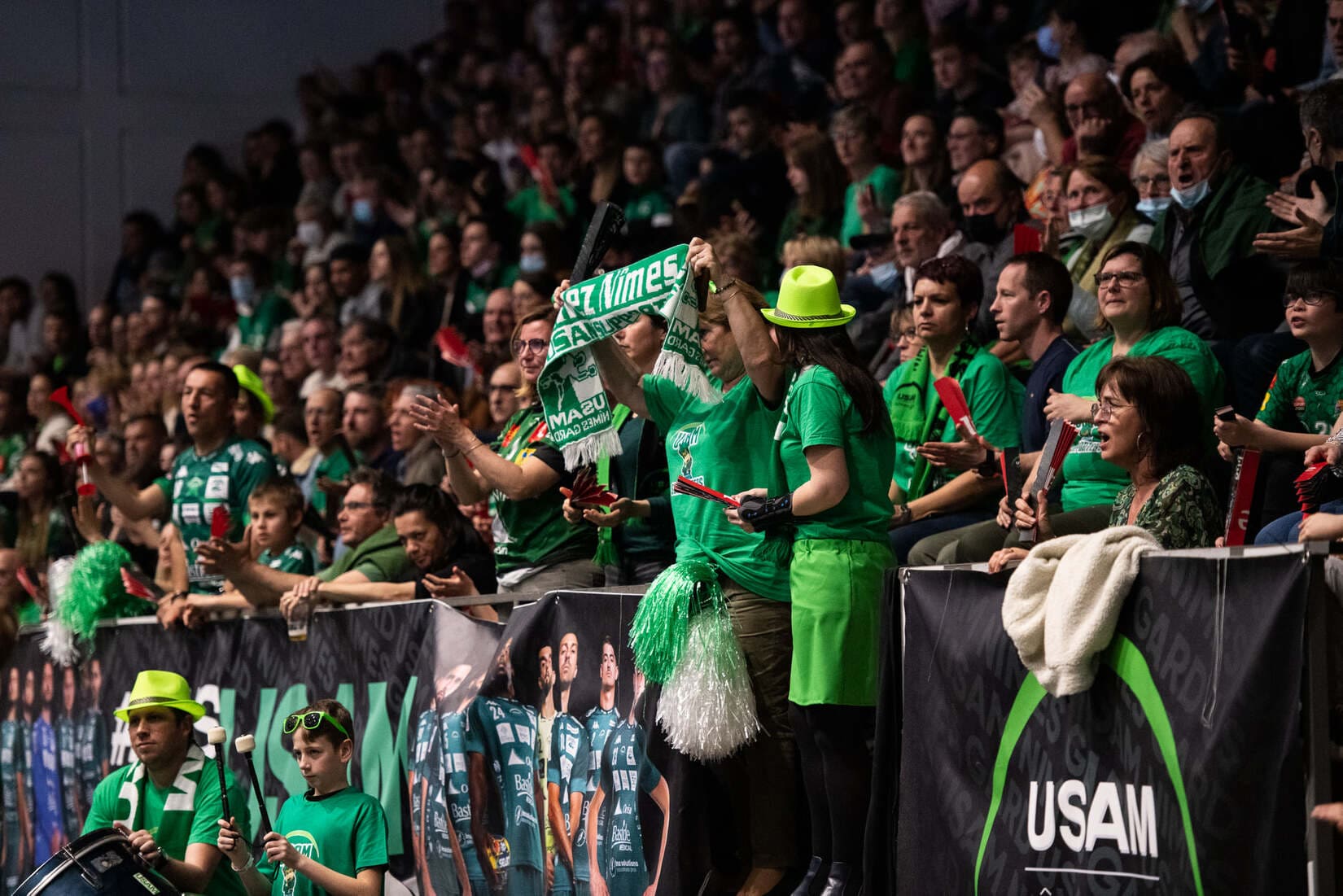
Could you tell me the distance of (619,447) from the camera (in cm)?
533

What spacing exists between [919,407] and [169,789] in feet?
9.84

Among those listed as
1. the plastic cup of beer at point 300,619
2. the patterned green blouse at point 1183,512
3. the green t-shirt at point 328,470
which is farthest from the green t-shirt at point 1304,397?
the green t-shirt at point 328,470

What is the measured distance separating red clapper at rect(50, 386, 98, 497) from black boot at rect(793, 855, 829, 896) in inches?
171

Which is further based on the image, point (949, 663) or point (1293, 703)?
point (949, 663)

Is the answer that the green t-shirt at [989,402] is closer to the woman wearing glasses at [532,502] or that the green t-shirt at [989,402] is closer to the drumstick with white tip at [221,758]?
the woman wearing glasses at [532,502]

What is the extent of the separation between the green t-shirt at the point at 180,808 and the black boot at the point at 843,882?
7.64ft

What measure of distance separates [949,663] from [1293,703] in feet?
3.47

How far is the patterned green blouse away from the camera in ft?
13.9

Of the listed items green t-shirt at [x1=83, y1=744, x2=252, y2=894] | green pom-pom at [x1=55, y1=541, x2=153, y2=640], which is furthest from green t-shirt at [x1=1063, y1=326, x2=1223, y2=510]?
green pom-pom at [x1=55, y1=541, x2=153, y2=640]

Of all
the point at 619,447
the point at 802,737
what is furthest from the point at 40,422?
the point at 802,737

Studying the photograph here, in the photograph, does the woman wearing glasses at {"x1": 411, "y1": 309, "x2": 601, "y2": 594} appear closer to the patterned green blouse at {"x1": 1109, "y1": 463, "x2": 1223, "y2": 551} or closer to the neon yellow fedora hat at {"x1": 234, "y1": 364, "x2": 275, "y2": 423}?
the patterned green blouse at {"x1": 1109, "y1": 463, "x2": 1223, "y2": 551}

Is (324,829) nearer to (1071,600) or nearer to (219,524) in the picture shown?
(219,524)

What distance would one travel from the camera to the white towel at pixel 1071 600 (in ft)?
12.8

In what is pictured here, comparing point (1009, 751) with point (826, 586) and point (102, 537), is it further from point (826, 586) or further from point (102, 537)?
point (102, 537)
